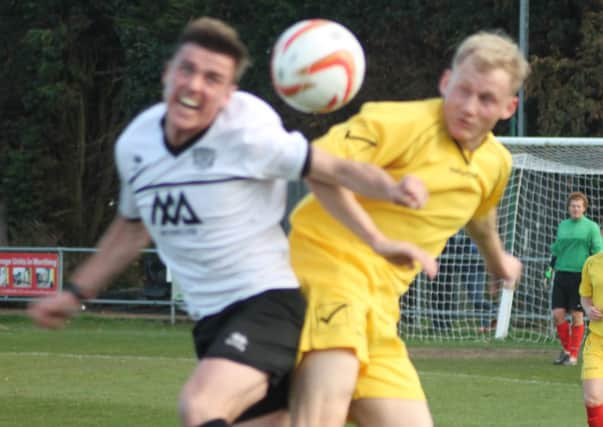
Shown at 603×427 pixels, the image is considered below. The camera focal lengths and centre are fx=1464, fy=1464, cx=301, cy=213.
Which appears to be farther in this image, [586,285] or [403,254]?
[586,285]

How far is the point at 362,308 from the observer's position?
586 cm

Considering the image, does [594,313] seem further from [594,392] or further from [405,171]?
[405,171]

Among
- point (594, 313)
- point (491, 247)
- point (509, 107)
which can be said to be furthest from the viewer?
point (594, 313)

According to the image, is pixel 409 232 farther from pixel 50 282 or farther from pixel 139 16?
pixel 139 16

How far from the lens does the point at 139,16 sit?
35.3 meters

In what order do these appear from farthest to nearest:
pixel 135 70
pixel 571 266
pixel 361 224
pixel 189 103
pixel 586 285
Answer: pixel 135 70 → pixel 571 266 → pixel 586 285 → pixel 361 224 → pixel 189 103

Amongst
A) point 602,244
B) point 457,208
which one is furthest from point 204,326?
point 602,244

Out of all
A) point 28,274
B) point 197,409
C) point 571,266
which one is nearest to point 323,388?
point 197,409

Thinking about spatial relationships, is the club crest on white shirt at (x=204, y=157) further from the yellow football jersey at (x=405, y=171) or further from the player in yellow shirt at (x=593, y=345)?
the player in yellow shirt at (x=593, y=345)

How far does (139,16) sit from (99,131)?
378 centimetres

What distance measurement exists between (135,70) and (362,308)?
2897 centimetres

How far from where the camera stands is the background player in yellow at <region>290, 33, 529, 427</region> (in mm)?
5707

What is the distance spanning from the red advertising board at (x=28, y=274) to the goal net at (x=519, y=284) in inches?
255

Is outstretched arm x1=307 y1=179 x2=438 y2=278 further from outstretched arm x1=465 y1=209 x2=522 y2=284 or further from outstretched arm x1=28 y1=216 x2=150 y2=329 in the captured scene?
outstretched arm x1=465 y1=209 x2=522 y2=284
